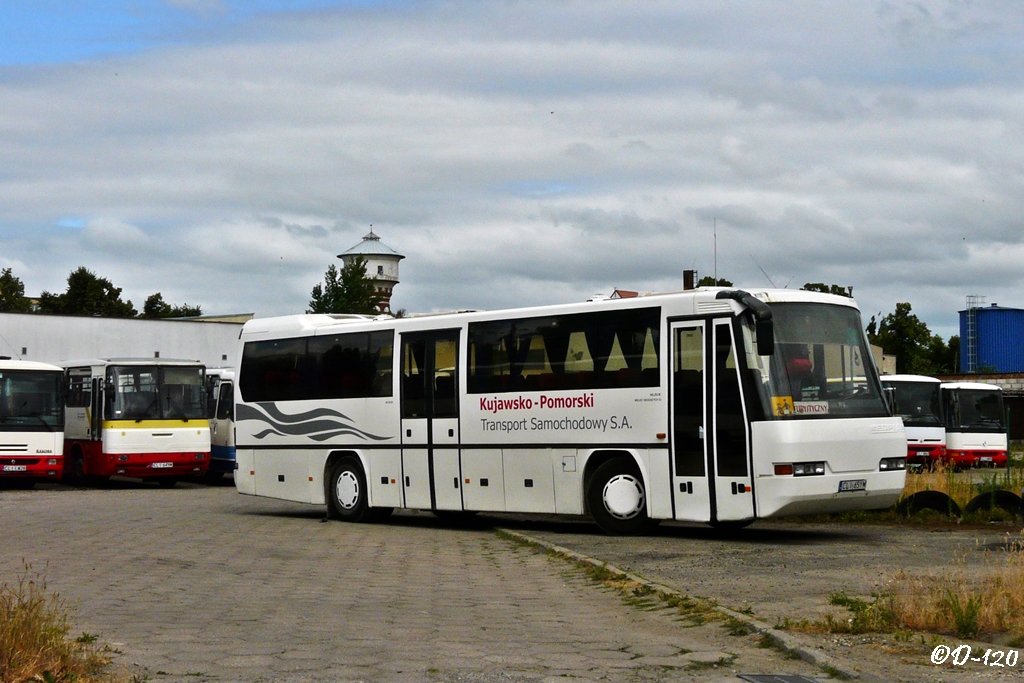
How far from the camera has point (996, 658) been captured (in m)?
8.31

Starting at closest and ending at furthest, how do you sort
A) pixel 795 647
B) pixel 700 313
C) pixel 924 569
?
pixel 795 647 → pixel 924 569 → pixel 700 313

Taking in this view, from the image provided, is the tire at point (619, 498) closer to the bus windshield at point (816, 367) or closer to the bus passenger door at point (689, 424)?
the bus passenger door at point (689, 424)

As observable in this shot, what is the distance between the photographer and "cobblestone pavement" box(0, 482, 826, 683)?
859cm

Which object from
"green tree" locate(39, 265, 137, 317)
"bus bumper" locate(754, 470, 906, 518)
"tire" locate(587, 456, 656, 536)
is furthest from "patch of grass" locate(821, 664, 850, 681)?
"green tree" locate(39, 265, 137, 317)

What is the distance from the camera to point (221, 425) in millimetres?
35156

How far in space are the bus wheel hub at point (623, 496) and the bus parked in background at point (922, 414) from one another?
23.1 meters

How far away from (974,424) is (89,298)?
74221mm

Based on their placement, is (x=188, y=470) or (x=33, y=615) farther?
(x=188, y=470)

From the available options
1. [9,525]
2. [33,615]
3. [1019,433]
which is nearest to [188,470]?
[9,525]

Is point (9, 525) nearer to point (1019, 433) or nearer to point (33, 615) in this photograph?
point (33, 615)

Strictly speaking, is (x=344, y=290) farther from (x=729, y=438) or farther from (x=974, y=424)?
(x=729, y=438)

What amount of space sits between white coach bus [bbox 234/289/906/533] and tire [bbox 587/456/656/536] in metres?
0.02

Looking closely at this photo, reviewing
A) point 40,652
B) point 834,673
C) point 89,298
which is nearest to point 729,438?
point 834,673

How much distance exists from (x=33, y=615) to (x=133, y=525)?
13340 millimetres
